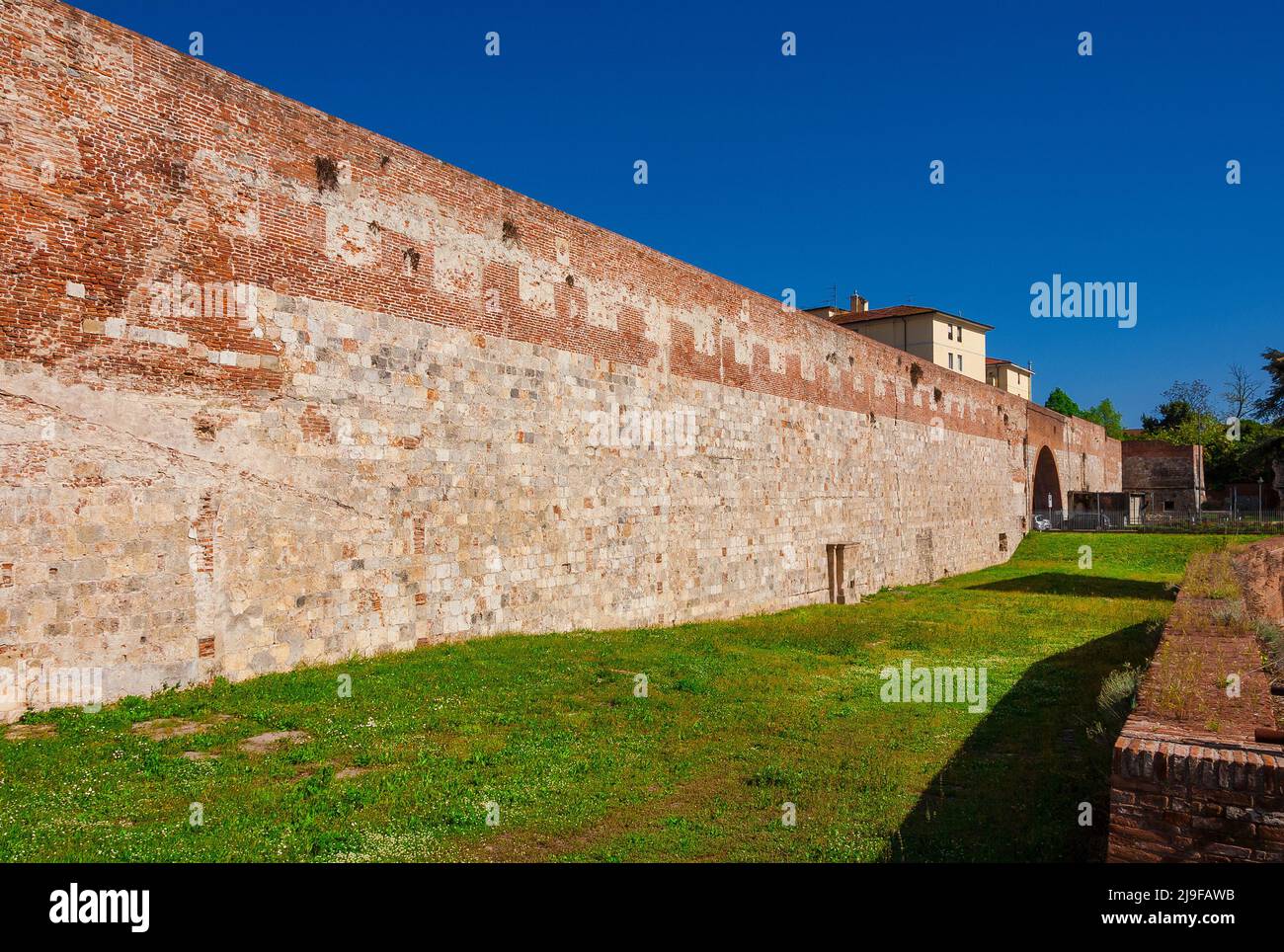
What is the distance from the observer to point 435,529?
39.0 feet

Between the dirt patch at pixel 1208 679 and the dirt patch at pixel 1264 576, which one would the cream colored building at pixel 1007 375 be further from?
the dirt patch at pixel 1208 679

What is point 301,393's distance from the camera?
1028 centimetres

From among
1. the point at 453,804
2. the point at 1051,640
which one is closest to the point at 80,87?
the point at 453,804

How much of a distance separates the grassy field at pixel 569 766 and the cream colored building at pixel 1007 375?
52.1 m

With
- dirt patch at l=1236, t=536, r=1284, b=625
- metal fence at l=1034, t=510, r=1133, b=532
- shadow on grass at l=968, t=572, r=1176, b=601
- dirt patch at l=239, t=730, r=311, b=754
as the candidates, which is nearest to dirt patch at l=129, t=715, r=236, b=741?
dirt patch at l=239, t=730, r=311, b=754

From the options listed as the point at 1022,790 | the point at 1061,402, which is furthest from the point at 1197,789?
the point at 1061,402

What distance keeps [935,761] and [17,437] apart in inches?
364

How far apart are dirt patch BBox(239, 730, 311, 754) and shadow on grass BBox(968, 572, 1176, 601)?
22292 millimetres

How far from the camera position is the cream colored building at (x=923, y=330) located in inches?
1938

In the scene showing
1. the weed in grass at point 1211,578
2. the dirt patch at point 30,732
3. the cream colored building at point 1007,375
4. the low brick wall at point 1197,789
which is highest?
the cream colored building at point 1007,375

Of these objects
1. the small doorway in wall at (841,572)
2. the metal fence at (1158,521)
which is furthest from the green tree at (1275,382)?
the small doorway in wall at (841,572)

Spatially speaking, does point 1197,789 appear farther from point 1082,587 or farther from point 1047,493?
point 1047,493

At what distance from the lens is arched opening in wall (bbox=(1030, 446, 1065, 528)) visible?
44.5 metres

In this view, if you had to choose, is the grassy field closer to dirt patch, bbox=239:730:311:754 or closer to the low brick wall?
dirt patch, bbox=239:730:311:754
